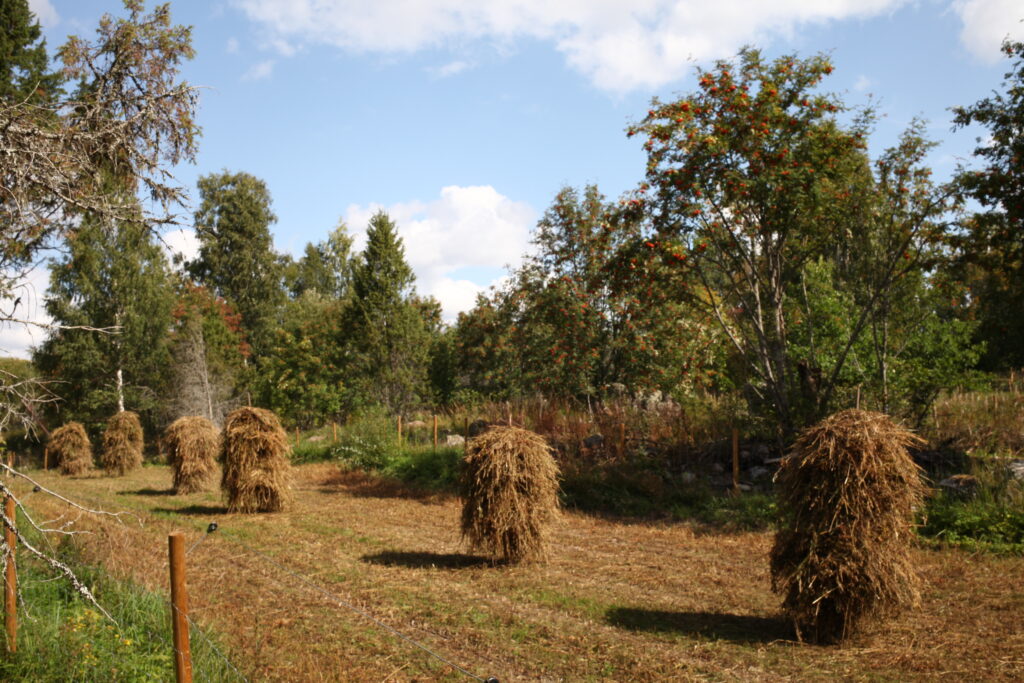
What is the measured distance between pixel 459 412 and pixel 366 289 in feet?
25.3

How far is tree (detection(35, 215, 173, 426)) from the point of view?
29.2 metres

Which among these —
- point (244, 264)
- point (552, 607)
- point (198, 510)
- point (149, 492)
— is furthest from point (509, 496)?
point (244, 264)

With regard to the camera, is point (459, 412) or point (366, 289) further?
point (366, 289)

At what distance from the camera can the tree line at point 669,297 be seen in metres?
11.2

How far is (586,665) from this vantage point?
519cm

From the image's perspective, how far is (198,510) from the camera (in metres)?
13.2

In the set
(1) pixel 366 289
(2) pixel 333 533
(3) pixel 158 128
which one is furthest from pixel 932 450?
(1) pixel 366 289

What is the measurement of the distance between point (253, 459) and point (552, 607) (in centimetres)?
724

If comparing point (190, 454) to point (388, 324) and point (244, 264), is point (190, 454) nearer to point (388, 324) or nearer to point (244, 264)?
point (388, 324)

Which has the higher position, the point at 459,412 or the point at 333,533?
the point at 459,412

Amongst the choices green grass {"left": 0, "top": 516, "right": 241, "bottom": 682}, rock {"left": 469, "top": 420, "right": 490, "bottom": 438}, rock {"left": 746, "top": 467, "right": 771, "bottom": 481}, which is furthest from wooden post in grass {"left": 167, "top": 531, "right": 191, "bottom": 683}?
rock {"left": 469, "top": 420, "right": 490, "bottom": 438}

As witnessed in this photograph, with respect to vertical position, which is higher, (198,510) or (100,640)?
(100,640)

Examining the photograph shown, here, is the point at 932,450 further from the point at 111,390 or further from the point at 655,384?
the point at 111,390

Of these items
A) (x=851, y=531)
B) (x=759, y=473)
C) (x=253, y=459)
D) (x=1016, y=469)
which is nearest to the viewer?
(x=851, y=531)
